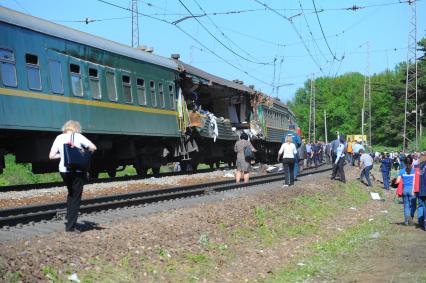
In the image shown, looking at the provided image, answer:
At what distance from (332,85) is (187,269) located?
123 m

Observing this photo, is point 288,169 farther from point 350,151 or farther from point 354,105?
point 354,105

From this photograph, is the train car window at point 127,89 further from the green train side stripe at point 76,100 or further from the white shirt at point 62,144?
the white shirt at point 62,144

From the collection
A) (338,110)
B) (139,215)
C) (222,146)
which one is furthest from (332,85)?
(139,215)

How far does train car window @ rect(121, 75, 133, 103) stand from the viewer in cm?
1884

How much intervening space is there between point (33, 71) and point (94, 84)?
270 cm

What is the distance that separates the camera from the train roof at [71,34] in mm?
14203

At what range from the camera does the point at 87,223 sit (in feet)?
32.2

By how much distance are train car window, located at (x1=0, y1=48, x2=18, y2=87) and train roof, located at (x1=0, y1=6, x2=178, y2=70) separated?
0.72 meters

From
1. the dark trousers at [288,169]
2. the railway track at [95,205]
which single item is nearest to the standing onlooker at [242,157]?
the railway track at [95,205]

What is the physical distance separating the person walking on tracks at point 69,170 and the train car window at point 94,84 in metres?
8.74

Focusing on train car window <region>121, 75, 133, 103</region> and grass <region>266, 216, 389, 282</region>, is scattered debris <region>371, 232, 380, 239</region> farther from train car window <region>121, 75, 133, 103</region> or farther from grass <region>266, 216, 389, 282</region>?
train car window <region>121, 75, 133, 103</region>

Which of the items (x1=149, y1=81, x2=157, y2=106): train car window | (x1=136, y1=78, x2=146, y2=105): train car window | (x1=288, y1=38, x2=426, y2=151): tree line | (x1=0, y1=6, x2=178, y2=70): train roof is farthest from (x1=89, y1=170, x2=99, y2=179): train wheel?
(x1=288, y1=38, x2=426, y2=151): tree line

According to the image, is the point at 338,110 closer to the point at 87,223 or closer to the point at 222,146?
the point at 222,146

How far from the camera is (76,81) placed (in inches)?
645
